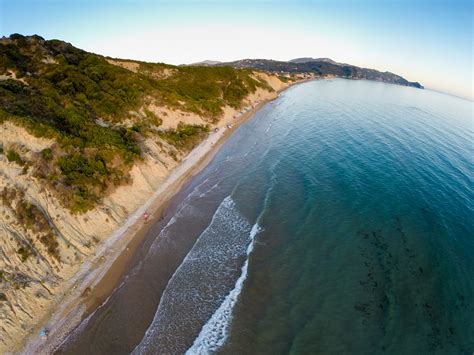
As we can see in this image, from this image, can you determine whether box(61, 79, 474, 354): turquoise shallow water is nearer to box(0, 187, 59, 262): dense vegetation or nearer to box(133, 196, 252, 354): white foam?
box(133, 196, 252, 354): white foam

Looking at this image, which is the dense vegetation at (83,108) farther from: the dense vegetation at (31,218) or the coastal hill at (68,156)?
the dense vegetation at (31,218)

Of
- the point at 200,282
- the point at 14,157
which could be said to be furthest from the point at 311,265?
the point at 14,157

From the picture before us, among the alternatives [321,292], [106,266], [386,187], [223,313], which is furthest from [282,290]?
[386,187]

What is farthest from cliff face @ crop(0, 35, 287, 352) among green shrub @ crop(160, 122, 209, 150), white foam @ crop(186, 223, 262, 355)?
white foam @ crop(186, 223, 262, 355)

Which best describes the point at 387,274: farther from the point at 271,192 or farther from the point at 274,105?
the point at 274,105

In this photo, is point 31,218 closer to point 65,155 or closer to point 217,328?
point 65,155

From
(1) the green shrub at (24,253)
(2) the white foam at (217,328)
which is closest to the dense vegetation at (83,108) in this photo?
(1) the green shrub at (24,253)
